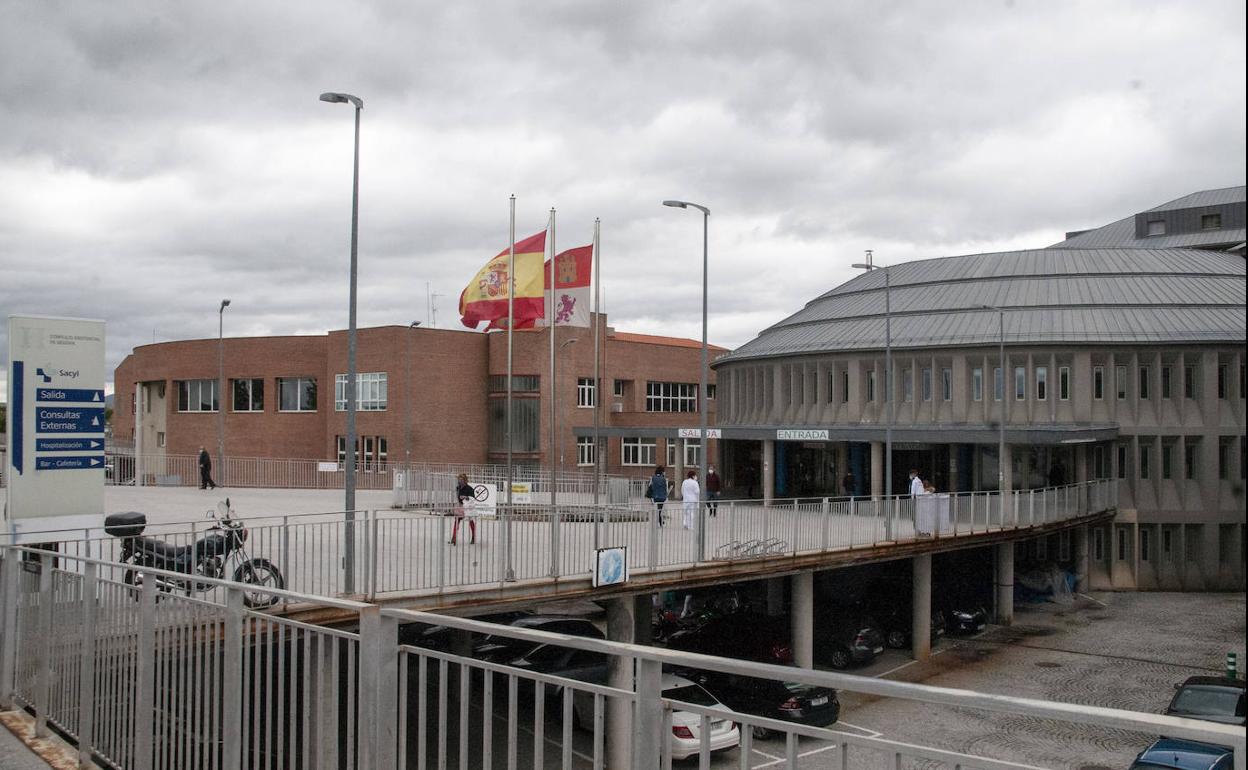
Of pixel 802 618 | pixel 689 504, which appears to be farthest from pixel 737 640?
pixel 689 504

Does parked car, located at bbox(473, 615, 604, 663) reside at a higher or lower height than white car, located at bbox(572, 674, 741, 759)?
lower

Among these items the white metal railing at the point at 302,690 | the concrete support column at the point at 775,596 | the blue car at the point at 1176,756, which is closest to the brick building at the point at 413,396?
the concrete support column at the point at 775,596

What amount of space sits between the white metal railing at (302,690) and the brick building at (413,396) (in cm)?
4498

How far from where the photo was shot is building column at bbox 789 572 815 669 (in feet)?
92.5

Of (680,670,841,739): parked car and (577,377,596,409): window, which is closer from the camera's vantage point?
(680,670,841,739): parked car

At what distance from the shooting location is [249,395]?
61938 mm

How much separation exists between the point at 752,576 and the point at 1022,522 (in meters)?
16.0

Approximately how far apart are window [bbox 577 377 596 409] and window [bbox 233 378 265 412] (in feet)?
61.1

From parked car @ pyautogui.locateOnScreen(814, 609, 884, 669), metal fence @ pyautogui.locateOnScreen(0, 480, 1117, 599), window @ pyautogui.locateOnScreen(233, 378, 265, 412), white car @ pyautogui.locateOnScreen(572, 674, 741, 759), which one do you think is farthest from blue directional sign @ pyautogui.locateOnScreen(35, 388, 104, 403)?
window @ pyautogui.locateOnScreen(233, 378, 265, 412)

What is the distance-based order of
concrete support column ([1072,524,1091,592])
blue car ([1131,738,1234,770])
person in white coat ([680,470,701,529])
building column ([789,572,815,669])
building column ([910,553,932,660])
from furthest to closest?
concrete support column ([1072,524,1091,592]), building column ([910,553,932,660]), building column ([789,572,815,669]), person in white coat ([680,470,701,529]), blue car ([1131,738,1234,770])

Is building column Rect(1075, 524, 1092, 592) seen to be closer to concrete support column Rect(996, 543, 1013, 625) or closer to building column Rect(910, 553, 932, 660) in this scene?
concrete support column Rect(996, 543, 1013, 625)

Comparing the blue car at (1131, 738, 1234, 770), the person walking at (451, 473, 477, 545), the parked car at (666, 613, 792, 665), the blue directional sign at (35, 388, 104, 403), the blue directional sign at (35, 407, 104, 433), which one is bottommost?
the parked car at (666, 613, 792, 665)

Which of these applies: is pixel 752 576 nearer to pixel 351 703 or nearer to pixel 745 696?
pixel 745 696

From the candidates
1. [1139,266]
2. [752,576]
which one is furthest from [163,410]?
[1139,266]
